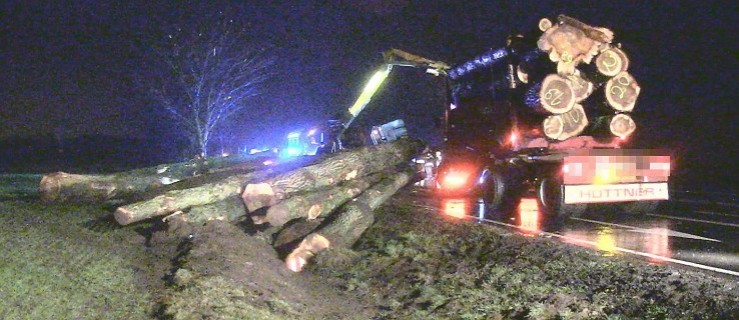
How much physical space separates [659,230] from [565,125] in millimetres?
2160

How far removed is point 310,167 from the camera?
9.65 meters

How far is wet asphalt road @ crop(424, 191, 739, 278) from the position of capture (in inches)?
273

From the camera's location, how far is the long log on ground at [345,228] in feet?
24.7

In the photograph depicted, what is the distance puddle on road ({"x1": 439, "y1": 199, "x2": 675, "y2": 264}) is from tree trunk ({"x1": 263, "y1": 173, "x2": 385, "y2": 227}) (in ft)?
6.76

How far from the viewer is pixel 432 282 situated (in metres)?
6.48

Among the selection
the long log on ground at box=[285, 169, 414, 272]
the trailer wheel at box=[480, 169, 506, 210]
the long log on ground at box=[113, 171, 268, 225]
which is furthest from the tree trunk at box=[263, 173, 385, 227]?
the trailer wheel at box=[480, 169, 506, 210]

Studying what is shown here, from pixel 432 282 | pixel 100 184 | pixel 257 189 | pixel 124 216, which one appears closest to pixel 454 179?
pixel 257 189

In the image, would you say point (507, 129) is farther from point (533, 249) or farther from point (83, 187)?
point (83, 187)

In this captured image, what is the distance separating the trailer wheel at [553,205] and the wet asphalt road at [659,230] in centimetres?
14

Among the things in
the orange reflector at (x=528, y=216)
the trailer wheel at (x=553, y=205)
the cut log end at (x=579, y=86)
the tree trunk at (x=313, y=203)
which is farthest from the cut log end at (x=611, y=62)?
the tree trunk at (x=313, y=203)

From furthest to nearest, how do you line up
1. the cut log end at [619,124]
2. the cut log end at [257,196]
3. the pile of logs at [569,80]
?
the cut log end at [619,124]
the pile of logs at [569,80]
the cut log end at [257,196]

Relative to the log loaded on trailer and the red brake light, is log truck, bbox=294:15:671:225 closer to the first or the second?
the log loaded on trailer

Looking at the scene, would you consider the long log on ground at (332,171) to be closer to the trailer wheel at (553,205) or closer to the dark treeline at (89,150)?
the trailer wheel at (553,205)

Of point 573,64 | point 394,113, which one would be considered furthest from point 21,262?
point 394,113
